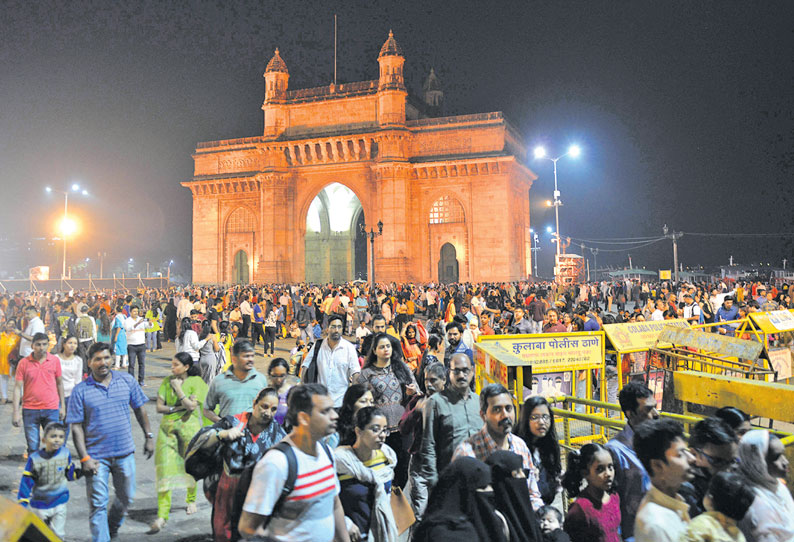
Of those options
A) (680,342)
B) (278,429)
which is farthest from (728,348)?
(278,429)

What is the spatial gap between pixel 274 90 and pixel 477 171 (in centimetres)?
1519

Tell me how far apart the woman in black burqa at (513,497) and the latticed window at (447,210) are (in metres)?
32.5

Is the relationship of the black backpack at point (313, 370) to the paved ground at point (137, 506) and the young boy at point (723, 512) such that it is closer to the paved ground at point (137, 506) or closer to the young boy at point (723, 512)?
the paved ground at point (137, 506)

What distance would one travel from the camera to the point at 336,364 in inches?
209

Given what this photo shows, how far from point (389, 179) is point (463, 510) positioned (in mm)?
31971

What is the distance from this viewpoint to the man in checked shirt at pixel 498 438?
9.64 feet

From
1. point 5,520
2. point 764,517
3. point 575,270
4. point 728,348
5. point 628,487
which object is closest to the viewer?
point 5,520

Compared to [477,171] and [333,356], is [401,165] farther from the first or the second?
[333,356]

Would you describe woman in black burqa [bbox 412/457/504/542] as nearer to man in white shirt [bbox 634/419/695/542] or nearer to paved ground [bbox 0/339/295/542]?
man in white shirt [bbox 634/419/695/542]

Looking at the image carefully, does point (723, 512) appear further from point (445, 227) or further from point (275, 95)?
point (275, 95)

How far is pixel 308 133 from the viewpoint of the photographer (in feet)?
118

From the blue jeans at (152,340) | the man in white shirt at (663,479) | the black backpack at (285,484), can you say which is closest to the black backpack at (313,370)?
the black backpack at (285,484)

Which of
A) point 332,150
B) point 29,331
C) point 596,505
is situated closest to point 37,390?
point 29,331

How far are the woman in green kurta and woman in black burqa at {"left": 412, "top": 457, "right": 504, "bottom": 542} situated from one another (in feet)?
9.97
